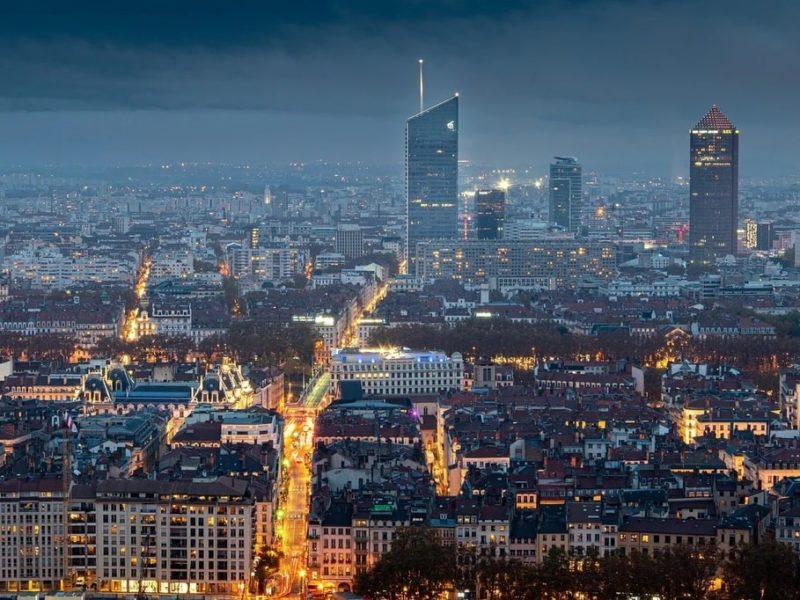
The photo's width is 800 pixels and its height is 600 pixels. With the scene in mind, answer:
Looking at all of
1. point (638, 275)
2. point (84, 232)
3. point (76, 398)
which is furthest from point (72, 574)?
point (84, 232)

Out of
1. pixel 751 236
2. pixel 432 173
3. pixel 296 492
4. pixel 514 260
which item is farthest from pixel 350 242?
pixel 296 492

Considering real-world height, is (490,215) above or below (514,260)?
above

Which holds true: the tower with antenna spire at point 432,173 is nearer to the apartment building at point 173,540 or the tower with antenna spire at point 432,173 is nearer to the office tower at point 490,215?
the office tower at point 490,215

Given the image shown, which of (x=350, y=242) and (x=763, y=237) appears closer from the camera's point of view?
(x=350, y=242)

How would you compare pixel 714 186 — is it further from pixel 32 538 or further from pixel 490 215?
pixel 32 538

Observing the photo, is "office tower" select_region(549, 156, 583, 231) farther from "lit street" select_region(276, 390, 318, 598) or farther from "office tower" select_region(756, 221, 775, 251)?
"lit street" select_region(276, 390, 318, 598)
